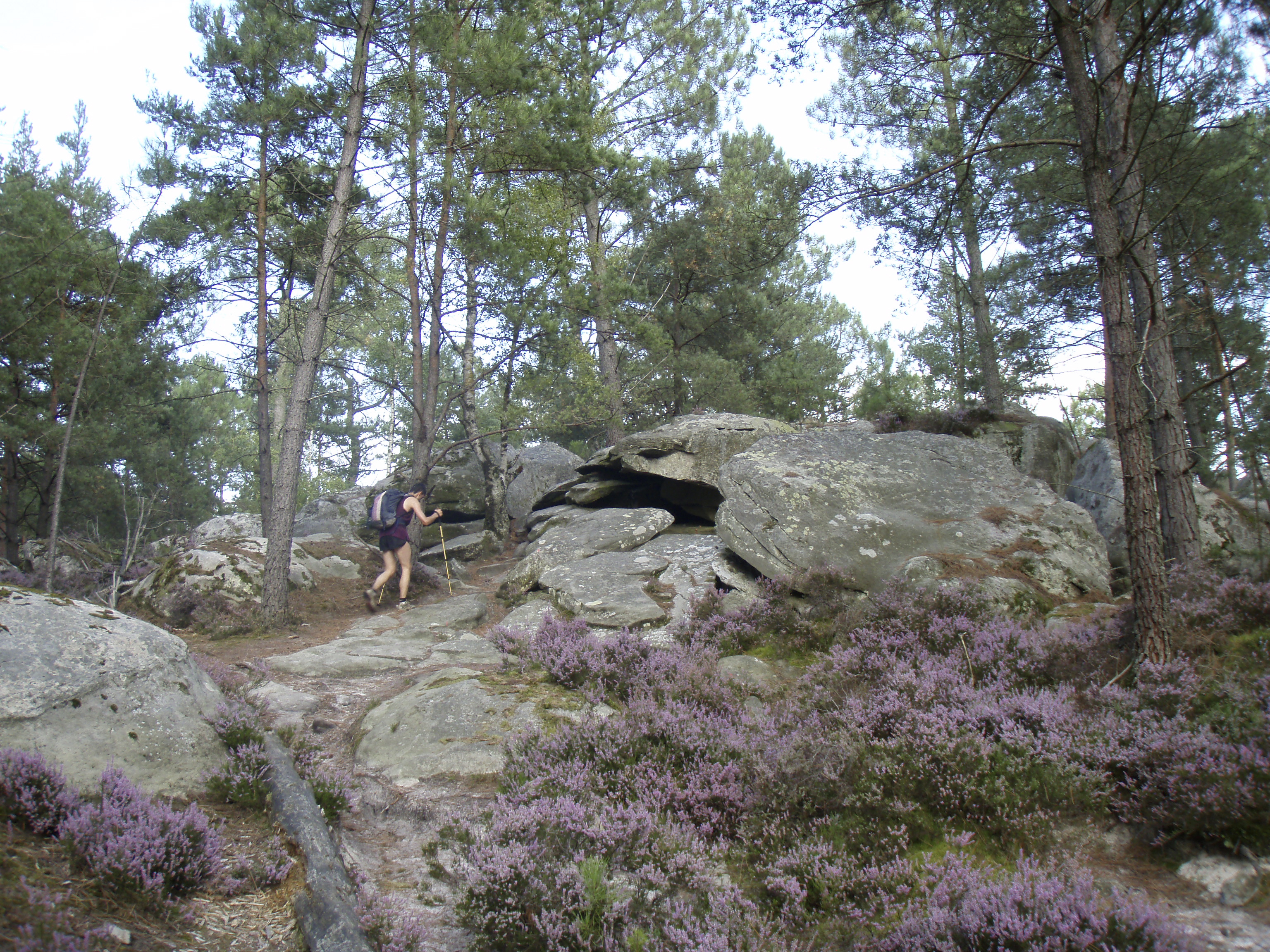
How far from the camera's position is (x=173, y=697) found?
165 inches

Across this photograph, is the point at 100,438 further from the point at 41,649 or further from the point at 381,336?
the point at 381,336

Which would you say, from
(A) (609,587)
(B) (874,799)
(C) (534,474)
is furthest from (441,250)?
(B) (874,799)

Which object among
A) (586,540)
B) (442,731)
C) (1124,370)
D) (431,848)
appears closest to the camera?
(431,848)

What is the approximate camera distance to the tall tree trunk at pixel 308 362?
10156 millimetres

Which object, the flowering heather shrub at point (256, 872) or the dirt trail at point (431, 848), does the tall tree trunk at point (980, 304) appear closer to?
the dirt trail at point (431, 848)

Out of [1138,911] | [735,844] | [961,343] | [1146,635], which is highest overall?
[961,343]

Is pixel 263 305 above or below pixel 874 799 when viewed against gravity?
above

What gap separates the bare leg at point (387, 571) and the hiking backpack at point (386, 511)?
1.40 feet

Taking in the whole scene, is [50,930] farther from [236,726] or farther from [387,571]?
[387,571]

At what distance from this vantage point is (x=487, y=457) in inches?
742

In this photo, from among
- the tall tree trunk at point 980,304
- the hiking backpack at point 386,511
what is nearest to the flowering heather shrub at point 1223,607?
the hiking backpack at point 386,511

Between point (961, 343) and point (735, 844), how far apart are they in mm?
23220

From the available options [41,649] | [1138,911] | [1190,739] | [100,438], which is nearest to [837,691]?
[1190,739]

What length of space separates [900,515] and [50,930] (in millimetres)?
7985
